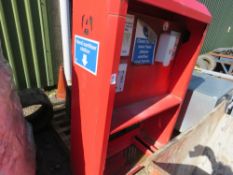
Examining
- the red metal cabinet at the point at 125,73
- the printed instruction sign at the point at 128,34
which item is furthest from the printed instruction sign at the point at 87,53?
the printed instruction sign at the point at 128,34

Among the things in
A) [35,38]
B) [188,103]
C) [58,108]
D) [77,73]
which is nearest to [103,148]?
[77,73]

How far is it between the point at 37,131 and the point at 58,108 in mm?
401

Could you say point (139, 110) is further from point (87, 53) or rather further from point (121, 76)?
point (87, 53)

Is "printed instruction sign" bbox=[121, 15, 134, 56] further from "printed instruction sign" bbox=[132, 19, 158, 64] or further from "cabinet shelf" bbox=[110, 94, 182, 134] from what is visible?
"cabinet shelf" bbox=[110, 94, 182, 134]

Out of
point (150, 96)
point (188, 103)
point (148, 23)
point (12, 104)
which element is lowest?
point (188, 103)

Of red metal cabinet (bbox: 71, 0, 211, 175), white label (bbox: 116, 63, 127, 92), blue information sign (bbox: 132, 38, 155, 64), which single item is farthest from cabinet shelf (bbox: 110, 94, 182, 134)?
blue information sign (bbox: 132, 38, 155, 64)

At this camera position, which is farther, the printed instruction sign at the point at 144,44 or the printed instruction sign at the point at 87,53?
the printed instruction sign at the point at 144,44

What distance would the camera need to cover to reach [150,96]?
133cm

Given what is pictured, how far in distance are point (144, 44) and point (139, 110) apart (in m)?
0.41

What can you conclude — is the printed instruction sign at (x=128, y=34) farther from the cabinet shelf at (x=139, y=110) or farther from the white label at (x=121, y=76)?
the cabinet shelf at (x=139, y=110)

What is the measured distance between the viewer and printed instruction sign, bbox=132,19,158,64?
998 millimetres

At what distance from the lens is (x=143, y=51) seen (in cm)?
108

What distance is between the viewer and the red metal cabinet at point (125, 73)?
0.73 m

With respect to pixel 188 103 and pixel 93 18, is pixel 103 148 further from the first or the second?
pixel 188 103
